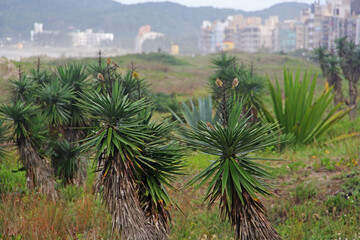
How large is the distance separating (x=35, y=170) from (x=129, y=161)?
3153 millimetres

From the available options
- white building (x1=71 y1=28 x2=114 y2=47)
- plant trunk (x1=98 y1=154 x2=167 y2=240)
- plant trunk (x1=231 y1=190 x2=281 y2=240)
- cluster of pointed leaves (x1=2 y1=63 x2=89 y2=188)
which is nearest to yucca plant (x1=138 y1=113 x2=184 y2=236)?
plant trunk (x1=98 y1=154 x2=167 y2=240)

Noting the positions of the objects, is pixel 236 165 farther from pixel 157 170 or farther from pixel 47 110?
pixel 47 110

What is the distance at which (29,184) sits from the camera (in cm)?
626

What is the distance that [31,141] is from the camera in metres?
5.91

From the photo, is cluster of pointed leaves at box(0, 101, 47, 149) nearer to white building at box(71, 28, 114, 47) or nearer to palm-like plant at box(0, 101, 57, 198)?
palm-like plant at box(0, 101, 57, 198)

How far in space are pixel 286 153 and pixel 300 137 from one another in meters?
0.89

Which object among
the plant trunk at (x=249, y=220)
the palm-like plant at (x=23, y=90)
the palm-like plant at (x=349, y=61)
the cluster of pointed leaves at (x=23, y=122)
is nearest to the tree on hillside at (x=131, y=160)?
the plant trunk at (x=249, y=220)

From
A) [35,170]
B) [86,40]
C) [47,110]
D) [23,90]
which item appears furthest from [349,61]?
[86,40]

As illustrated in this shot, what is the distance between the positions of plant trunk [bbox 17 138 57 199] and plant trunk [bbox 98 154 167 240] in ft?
9.08

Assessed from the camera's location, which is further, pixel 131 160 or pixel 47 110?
pixel 47 110

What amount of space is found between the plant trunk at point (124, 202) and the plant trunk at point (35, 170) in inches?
109

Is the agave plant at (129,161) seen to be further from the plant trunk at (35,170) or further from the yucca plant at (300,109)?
the yucca plant at (300,109)

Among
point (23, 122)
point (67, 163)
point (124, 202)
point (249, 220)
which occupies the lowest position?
point (67, 163)

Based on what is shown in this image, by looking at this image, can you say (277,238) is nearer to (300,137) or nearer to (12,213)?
(12,213)
